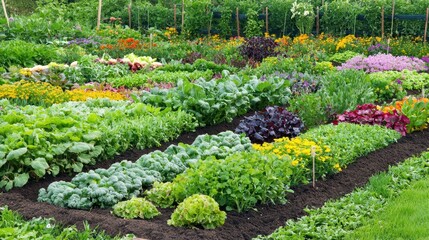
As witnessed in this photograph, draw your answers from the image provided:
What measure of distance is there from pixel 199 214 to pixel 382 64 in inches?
444

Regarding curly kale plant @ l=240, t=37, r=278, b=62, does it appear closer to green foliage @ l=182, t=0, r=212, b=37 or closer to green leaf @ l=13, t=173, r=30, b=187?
green foliage @ l=182, t=0, r=212, b=37

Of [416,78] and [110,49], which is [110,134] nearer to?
[416,78]

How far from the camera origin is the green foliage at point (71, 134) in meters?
8.02

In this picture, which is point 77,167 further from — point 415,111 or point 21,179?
point 415,111

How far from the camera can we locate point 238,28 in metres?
25.6

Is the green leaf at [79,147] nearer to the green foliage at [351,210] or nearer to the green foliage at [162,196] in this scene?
the green foliage at [162,196]

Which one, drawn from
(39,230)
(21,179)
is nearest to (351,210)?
(39,230)

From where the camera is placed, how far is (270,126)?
1029 cm

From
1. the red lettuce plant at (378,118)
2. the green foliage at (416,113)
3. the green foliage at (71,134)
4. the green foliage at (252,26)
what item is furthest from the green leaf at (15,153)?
the green foliage at (252,26)

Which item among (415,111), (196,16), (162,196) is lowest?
(162,196)

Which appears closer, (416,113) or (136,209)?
(136,209)

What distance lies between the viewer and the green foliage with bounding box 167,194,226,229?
→ 21.6 ft

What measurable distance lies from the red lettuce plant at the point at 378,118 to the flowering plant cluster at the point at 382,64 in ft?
17.8

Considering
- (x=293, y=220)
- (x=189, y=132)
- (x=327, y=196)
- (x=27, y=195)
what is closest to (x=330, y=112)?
(x=189, y=132)
